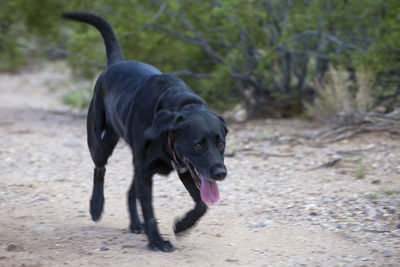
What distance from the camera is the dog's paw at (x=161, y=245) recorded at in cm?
340

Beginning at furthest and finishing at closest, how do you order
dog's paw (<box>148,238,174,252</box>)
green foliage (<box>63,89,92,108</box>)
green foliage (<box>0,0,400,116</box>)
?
1. green foliage (<box>63,89,92,108</box>)
2. green foliage (<box>0,0,400,116</box>)
3. dog's paw (<box>148,238,174,252</box>)

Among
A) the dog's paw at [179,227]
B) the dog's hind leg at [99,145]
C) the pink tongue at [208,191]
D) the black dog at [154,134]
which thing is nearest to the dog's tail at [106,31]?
the black dog at [154,134]

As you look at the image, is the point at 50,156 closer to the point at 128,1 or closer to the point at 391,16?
the point at 128,1

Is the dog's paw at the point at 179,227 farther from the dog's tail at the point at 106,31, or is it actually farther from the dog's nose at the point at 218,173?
the dog's tail at the point at 106,31

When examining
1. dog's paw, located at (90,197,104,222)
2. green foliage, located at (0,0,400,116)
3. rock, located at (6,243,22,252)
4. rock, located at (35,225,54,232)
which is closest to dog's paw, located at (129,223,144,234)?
dog's paw, located at (90,197,104,222)

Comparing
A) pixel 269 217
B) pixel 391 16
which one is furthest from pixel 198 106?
pixel 391 16

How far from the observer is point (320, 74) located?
31.1ft

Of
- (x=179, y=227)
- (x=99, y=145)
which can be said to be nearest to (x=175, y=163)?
(x=179, y=227)

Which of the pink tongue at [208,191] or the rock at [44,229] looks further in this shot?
the rock at [44,229]

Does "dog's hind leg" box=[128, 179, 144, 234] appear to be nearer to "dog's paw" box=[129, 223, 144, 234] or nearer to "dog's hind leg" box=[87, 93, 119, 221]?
"dog's paw" box=[129, 223, 144, 234]

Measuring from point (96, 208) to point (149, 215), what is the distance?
908 mm

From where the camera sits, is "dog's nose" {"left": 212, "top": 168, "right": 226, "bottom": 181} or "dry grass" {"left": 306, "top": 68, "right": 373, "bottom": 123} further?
"dry grass" {"left": 306, "top": 68, "right": 373, "bottom": 123}

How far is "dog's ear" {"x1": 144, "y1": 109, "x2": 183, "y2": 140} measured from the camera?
10.4ft

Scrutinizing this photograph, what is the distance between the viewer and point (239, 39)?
955 cm
